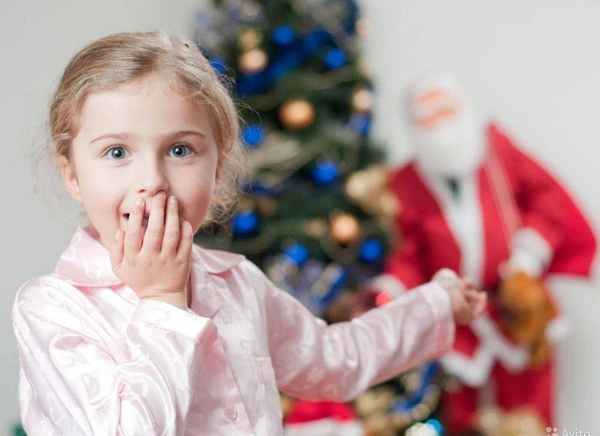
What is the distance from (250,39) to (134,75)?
1.83 m

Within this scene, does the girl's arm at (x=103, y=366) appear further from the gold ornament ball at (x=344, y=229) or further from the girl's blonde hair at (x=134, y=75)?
the gold ornament ball at (x=344, y=229)

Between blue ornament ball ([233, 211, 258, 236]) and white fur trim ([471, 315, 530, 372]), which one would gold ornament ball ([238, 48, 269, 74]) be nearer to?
blue ornament ball ([233, 211, 258, 236])

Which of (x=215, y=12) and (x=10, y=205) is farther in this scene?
(x=215, y=12)

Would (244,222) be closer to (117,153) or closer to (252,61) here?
(252,61)

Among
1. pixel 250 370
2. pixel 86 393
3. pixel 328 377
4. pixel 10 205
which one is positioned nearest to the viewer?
pixel 86 393

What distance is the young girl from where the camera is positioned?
978 mm

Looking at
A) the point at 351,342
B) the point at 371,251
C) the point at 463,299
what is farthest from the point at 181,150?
the point at 371,251

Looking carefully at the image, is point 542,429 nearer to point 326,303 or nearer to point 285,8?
point 326,303

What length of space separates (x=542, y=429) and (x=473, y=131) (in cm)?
105

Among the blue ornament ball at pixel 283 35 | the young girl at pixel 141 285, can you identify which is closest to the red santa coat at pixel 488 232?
the blue ornament ball at pixel 283 35

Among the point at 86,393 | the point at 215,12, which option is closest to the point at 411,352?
the point at 86,393

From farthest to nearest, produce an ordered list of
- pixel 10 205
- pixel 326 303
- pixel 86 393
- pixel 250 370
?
pixel 326 303
pixel 10 205
pixel 250 370
pixel 86 393

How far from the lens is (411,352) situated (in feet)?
4.54

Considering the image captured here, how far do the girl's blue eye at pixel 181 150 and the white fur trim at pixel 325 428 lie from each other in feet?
5.80
